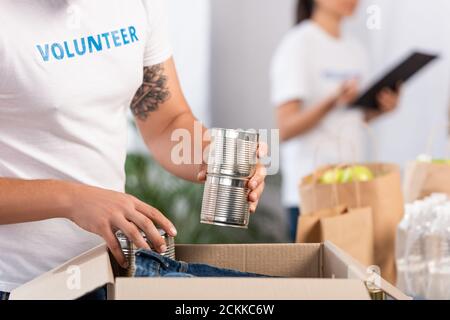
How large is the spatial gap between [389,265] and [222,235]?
2.04m

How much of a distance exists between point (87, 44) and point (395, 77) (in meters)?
1.80

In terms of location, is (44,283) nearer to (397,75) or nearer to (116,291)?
(116,291)

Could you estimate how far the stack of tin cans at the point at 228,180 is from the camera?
119 centimetres

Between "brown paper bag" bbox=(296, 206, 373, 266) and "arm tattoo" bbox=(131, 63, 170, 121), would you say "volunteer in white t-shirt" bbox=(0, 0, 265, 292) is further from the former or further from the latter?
"brown paper bag" bbox=(296, 206, 373, 266)

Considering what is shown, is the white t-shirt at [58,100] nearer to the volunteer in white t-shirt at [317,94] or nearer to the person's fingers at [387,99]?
the volunteer in white t-shirt at [317,94]

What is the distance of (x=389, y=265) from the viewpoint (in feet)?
7.18

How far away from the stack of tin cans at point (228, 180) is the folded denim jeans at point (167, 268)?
75 millimetres

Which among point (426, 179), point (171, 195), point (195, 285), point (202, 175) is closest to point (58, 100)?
point (202, 175)

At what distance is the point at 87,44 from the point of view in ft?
4.31

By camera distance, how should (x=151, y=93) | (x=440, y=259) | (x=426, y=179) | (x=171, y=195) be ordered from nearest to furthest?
(x=151, y=93), (x=440, y=259), (x=426, y=179), (x=171, y=195)

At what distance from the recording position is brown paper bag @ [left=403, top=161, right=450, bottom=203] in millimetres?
2281

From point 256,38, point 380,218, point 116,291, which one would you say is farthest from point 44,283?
point 256,38

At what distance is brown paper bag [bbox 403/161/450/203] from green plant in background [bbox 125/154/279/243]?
1.75 m

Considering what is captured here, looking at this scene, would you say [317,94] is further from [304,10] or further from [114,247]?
[114,247]
